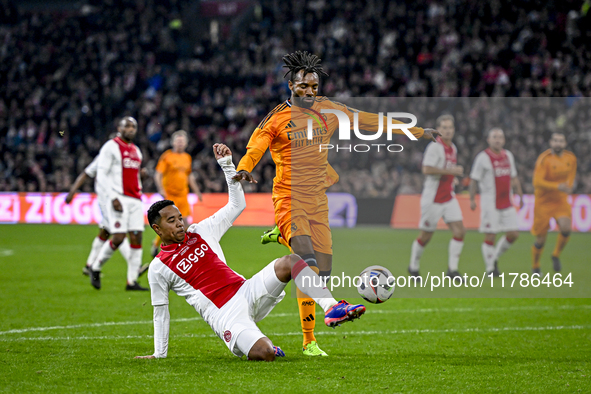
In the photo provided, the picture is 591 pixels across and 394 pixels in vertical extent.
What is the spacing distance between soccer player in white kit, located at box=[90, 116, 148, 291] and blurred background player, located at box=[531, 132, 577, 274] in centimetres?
598

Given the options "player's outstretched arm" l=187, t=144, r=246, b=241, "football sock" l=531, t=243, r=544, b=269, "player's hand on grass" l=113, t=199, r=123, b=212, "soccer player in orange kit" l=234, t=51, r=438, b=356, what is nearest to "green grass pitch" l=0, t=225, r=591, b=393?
"football sock" l=531, t=243, r=544, b=269

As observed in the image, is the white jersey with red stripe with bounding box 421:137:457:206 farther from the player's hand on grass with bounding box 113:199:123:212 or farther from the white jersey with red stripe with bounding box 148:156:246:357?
the white jersey with red stripe with bounding box 148:156:246:357

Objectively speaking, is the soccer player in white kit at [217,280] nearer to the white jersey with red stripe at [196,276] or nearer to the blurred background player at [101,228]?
the white jersey with red stripe at [196,276]

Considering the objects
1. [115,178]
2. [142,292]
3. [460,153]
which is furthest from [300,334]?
[460,153]

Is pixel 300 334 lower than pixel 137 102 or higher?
lower

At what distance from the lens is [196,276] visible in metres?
5.33

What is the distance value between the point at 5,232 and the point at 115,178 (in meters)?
10.4

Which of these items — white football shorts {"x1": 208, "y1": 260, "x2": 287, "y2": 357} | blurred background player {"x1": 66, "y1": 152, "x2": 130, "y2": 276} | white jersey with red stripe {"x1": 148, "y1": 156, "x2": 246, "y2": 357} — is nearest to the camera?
white football shorts {"x1": 208, "y1": 260, "x2": 287, "y2": 357}

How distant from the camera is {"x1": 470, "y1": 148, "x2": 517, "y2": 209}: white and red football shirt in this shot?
10586 millimetres

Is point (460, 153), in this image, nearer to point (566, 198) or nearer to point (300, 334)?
point (566, 198)

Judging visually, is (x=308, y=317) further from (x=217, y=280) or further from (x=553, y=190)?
(x=553, y=190)

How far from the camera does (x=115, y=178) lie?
9312 millimetres

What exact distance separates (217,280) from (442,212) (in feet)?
18.2

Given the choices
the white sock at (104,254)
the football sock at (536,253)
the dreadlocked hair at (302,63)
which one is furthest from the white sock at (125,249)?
the football sock at (536,253)
